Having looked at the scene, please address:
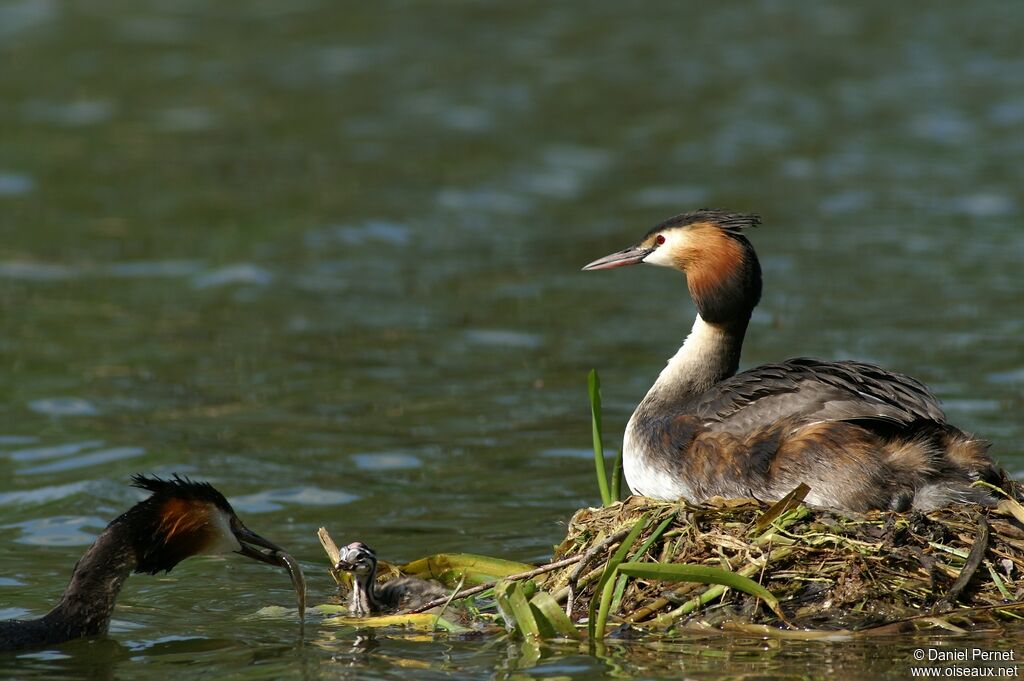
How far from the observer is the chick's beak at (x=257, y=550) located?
27.0ft

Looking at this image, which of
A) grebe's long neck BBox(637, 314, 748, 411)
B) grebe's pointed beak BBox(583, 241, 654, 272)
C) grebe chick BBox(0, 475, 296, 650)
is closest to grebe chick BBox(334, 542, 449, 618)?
grebe chick BBox(0, 475, 296, 650)

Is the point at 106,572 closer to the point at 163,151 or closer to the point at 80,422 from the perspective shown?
the point at 80,422

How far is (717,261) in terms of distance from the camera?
28.4 feet

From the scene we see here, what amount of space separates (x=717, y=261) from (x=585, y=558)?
177cm

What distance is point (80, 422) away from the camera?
12.2 meters

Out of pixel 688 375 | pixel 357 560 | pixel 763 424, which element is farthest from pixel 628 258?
pixel 357 560

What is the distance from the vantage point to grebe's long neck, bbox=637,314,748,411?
8.77 metres

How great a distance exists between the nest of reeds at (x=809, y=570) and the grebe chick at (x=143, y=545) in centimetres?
154

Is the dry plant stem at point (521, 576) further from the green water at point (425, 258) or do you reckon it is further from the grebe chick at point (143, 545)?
the grebe chick at point (143, 545)

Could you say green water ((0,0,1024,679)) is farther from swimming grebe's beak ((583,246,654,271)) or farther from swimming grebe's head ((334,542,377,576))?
swimming grebe's beak ((583,246,654,271))

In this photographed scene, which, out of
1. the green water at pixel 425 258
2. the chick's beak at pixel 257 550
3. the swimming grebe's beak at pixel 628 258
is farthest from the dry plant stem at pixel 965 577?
the chick's beak at pixel 257 550

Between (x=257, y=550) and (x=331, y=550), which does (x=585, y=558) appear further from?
(x=257, y=550)

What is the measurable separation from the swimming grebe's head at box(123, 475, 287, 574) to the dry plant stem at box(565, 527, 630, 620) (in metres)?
1.62

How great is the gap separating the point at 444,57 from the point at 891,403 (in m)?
18.3
